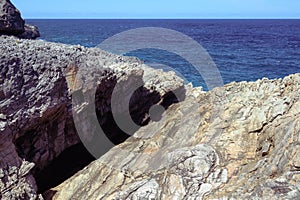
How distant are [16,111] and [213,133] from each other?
5816 millimetres

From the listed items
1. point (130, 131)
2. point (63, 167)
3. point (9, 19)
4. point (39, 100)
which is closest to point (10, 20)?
point (9, 19)

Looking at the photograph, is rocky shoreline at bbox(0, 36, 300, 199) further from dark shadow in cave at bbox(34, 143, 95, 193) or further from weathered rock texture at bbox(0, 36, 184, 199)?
dark shadow in cave at bbox(34, 143, 95, 193)

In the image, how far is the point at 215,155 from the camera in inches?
388

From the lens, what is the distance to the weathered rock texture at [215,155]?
8.41m

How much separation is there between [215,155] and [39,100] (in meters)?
5.51

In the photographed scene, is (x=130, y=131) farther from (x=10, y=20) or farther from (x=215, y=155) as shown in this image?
(x=10, y=20)

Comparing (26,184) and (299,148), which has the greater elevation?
(299,148)

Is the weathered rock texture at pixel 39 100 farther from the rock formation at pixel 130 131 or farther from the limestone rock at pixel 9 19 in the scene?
the limestone rock at pixel 9 19

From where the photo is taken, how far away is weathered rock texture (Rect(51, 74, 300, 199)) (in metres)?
8.41

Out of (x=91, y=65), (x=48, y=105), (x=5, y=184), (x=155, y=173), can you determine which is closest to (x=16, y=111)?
(x=48, y=105)

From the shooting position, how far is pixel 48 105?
11.6 metres

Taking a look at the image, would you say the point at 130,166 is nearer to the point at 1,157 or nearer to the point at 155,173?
the point at 155,173

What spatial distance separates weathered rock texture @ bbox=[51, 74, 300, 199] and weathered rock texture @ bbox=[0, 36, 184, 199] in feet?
4.56

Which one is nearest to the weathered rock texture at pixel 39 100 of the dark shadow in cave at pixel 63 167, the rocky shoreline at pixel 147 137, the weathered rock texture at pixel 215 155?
the rocky shoreline at pixel 147 137
